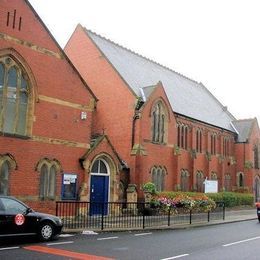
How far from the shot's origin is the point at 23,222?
14039mm

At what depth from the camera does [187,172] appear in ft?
122

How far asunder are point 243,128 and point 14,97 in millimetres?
32391

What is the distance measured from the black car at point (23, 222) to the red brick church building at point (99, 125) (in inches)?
214

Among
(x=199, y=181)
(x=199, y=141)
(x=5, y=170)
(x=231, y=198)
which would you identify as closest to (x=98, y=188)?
(x=5, y=170)

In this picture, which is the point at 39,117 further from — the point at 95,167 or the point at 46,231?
the point at 46,231

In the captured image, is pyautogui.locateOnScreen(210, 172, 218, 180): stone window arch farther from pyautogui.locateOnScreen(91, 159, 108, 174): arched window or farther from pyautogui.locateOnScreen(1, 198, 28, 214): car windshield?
pyautogui.locateOnScreen(1, 198, 28, 214): car windshield

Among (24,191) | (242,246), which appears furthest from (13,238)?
(242,246)

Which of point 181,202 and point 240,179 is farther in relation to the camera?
point 240,179

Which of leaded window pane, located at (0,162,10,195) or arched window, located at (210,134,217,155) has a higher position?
arched window, located at (210,134,217,155)

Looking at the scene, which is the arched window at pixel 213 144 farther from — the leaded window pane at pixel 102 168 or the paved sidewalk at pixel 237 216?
the leaded window pane at pixel 102 168

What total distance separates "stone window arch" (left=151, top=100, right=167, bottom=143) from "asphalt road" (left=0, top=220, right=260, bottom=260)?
15395 millimetres

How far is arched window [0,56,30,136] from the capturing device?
20028 millimetres

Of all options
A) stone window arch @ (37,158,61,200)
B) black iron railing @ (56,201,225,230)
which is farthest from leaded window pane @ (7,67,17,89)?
black iron railing @ (56,201,225,230)

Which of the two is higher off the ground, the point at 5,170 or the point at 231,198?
the point at 5,170
